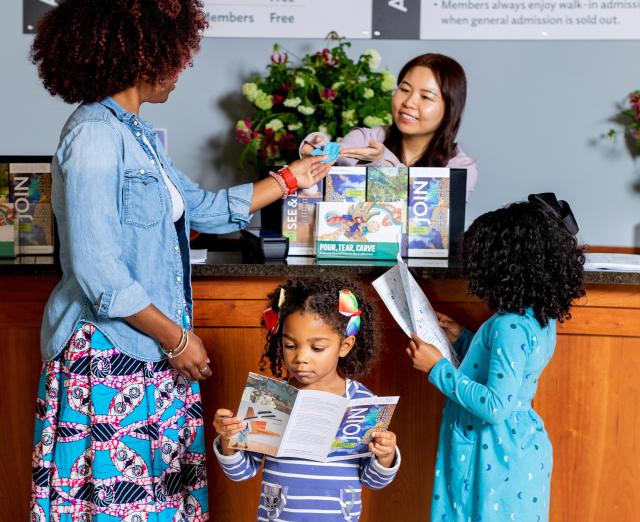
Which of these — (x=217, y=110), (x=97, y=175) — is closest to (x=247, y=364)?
(x=97, y=175)

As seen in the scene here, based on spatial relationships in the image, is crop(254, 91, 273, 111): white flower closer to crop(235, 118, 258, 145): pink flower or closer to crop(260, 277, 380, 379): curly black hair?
crop(235, 118, 258, 145): pink flower

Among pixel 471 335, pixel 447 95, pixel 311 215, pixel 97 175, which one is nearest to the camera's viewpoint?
pixel 97 175

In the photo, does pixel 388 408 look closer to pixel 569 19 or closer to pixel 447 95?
pixel 447 95

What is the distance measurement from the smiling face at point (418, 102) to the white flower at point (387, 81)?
0.40 metres

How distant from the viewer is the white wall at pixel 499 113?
339cm

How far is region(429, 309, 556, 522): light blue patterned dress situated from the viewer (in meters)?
1.73

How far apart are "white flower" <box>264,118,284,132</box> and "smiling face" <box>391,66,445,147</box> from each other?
53 cm

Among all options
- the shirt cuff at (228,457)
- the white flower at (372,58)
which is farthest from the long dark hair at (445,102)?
the shirt cuff at (228,457)

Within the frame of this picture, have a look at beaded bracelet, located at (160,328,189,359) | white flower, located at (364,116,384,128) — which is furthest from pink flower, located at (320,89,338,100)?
beaded bracelet, located at (160,328,189,359)

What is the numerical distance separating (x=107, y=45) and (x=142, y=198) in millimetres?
292

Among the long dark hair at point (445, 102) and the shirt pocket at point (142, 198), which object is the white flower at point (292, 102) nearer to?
the long dark hair at point (445, 102)

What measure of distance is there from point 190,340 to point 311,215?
68 centimetres

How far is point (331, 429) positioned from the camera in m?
1.60

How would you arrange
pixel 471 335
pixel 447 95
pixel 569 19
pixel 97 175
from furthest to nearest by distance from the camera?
1. pixel 569 19
2. pixel 447 95
3. pixel 471 335
4. pixel 97 175
